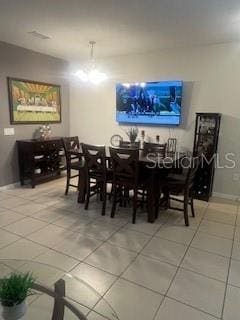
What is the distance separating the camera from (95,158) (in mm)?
3379

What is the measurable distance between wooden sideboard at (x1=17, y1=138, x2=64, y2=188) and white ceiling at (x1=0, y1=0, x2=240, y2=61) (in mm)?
1731

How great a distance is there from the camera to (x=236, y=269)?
2.32 m

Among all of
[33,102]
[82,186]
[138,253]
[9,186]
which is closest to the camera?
[138,253]

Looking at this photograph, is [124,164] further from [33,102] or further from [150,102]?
[33,102]

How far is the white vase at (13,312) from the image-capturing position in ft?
3.75

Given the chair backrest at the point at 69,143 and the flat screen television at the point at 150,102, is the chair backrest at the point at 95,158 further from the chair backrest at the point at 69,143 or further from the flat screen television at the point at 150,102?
the flat screen television at the point at 150,102

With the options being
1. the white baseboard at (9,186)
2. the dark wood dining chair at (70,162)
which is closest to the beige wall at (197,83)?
the dark wood dining chair at (70,162)

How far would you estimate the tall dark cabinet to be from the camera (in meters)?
4.02

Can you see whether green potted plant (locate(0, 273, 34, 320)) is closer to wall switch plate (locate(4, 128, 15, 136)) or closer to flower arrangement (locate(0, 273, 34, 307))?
flower arrangement (locate(0, 273, 34, 307))

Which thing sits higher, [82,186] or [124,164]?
[124,164]

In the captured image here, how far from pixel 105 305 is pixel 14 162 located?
3.65 m

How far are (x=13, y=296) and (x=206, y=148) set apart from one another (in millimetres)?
3650

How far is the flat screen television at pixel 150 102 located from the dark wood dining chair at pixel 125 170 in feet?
5.61

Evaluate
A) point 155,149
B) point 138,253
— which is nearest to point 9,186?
point 155,149
